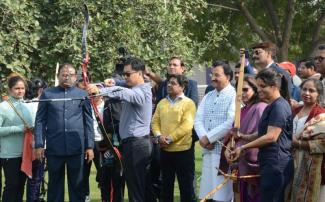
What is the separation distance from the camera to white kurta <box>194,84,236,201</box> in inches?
331

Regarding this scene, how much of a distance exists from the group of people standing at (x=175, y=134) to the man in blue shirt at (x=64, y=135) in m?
0.01

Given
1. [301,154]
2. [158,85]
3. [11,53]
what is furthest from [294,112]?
[11,53]

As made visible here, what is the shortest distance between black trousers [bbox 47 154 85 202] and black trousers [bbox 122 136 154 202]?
655mm

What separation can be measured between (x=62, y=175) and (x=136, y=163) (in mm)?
1051

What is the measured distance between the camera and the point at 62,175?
9258mm

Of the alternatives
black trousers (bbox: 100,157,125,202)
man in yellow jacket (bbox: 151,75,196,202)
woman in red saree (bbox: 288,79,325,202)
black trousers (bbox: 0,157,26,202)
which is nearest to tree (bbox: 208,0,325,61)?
black trousers (bbox: 100,157,125,202)

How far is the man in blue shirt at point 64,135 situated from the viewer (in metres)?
9.09

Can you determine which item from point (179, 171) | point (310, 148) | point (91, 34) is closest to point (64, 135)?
point (179, 171)

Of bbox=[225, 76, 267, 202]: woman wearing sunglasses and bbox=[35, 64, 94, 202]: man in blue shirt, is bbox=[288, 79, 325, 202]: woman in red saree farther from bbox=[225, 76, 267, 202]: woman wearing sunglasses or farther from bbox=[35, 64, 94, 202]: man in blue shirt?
bbox=[35, 64, 94, 202]: man in blue shirt

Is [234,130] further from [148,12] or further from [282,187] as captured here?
[148,12]

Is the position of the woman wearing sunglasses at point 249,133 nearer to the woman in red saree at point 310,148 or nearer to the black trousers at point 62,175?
the woman in red saree at point 310,148

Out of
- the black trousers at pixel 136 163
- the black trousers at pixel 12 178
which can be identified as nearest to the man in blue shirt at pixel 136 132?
the black trousers at pixel 136 163

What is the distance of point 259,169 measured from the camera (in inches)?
298

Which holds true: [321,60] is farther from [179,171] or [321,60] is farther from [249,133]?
[179,171]
